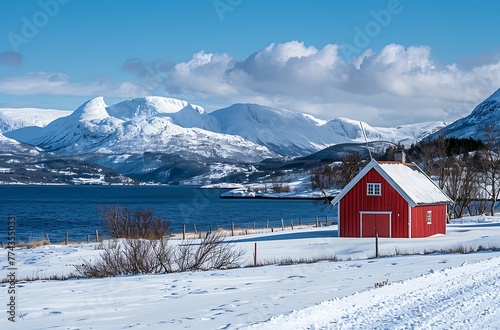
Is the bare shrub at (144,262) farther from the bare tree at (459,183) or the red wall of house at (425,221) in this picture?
the bare tree at (459,183)

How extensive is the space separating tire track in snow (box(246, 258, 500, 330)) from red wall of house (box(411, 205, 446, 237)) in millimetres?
25161

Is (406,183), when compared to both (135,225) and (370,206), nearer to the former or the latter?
(370,206)

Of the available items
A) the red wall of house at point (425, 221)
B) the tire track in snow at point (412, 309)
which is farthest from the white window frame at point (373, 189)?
the tire track in snow at point (412, 309)

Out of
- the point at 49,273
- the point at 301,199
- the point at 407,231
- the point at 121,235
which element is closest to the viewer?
the point at 49,273

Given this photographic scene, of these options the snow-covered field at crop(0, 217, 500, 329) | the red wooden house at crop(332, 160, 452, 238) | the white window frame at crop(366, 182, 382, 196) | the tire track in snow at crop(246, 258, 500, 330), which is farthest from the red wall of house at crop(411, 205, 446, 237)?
the tire track in snow at crop(246, 258, 500, 330)

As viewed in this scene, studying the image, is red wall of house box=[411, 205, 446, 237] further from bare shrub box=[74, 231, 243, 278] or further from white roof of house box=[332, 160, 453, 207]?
bare shrub box=[74, 231, 243, 278]

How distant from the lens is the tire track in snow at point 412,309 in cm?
1201

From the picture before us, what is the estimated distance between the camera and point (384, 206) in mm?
42062

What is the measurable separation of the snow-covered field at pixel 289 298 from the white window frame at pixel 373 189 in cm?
1741

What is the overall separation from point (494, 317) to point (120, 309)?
24.8ft

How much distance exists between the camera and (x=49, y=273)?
94.2 ft

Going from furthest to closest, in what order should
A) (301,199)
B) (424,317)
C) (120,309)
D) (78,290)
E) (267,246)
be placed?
(301,199)
(267,246)
(78,290)
(120,309)
(424,317)

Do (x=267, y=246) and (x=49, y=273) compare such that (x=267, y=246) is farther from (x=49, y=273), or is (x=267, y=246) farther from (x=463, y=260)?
(x=463, y=260)

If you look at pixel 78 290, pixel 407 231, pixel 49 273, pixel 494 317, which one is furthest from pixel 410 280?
pixel 407 231
